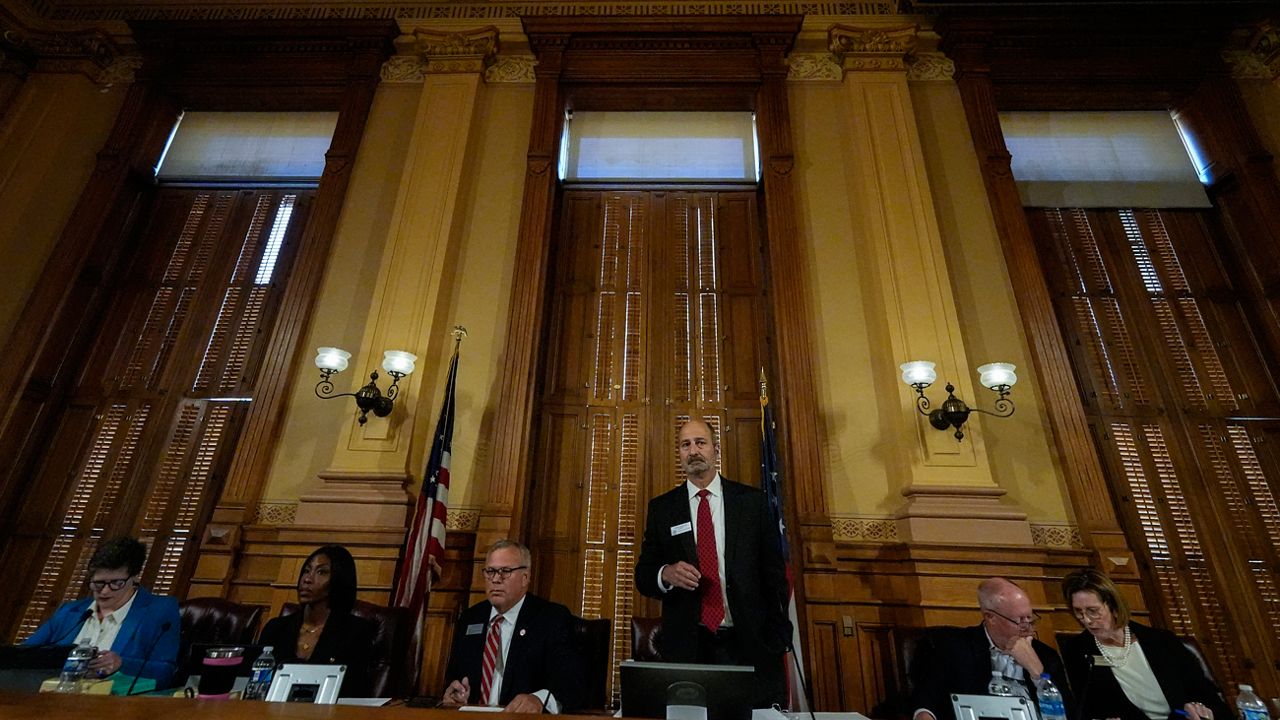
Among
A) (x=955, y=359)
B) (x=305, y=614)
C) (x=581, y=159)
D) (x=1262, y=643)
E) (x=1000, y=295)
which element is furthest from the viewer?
(x=581, y=159)

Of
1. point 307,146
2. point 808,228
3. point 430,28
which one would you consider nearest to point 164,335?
point 307,146

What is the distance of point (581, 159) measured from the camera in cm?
580

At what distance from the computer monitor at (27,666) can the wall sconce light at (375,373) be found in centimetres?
241

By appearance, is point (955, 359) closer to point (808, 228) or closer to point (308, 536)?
point (808, 228)

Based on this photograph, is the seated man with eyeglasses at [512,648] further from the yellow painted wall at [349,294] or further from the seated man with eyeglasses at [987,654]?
the yellow painted wall at [349,294]

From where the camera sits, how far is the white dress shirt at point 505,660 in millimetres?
2289

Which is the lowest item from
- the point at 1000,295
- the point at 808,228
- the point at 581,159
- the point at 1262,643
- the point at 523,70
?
the point at 1262,643

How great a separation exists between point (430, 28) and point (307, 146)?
5.20ft

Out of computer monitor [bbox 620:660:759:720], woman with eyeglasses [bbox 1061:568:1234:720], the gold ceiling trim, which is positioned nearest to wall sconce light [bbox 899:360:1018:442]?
woman with eyeglasses [bbox 1061:568:1234:720]

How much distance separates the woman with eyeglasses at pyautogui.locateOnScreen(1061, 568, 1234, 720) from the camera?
7.55ft

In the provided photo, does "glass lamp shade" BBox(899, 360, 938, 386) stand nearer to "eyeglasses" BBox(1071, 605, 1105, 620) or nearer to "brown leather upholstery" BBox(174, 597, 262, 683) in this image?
"eyeglasses" BBox(1071, 605, 1105, 620)

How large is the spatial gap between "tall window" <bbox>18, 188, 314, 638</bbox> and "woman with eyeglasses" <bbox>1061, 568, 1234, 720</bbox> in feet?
16.9

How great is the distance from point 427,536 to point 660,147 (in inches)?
154

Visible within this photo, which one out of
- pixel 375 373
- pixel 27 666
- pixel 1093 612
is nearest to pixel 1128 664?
pixel 1093 612
